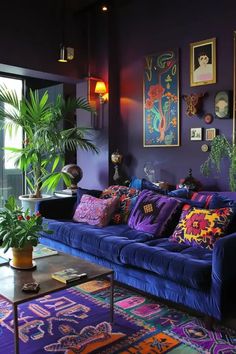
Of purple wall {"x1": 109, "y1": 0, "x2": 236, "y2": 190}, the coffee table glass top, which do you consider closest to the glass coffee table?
the coffee table glass top

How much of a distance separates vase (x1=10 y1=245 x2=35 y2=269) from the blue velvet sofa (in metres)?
0.74

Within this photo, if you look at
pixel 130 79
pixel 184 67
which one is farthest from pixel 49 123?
pixel 184 67

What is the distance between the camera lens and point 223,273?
2201 mm

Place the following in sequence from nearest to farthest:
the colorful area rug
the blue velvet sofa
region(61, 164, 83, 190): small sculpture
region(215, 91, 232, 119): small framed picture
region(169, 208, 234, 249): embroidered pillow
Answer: the colorful area rug → the blue velvet sofa → region(169, 208, 234, 249): embroidered pillow → region(215, 91, 232, 119): small framed picture → region(61, 164, 83, 190): small sculpture

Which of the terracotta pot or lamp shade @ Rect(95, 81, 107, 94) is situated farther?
lamp shade @ Rect(95, 81, 107, 94)

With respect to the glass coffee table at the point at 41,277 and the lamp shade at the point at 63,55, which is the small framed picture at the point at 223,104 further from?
the glass coffee table at the point at 41,277

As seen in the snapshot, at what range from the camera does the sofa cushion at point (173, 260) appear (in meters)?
2.28

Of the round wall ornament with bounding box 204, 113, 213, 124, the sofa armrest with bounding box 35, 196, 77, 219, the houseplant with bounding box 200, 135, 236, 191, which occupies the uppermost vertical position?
the round wall ornament with bounding box 204, 113, 213, 124

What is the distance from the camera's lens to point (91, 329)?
91.0 inches

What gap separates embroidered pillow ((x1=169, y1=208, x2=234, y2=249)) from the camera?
266 centimetres

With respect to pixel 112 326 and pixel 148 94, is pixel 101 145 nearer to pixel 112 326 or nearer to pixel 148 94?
pixel 148 94

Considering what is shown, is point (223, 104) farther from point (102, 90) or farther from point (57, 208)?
point (57, 208)

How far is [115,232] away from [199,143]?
61.1 inches

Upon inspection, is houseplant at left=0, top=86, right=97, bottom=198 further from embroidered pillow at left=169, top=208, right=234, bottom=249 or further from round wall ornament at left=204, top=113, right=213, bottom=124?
embroidered pillow at left=169, top=208, right=234, bottom=249
